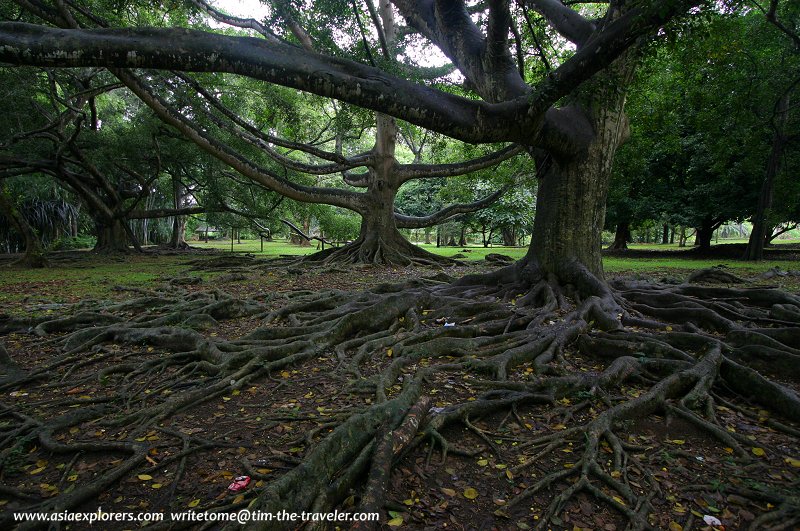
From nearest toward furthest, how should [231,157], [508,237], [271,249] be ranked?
1. [231,157]
2. [271,249]
3. [508,237]

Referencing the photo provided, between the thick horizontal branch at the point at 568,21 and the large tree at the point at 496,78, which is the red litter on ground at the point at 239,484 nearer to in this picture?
the large tree at the point at 496,78

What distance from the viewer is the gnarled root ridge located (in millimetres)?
2527

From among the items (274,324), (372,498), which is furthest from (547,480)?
(274,324)

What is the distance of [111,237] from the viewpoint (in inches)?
810

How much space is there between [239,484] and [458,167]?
1257 cm

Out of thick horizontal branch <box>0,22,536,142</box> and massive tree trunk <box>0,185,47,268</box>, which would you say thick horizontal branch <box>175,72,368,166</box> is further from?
thick horizontal branch <box>0,22,536,142</box>

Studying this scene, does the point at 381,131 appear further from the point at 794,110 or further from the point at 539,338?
the point at 794,110

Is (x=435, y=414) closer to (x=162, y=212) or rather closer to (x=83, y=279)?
(x=83, y=279)

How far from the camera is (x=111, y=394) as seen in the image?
4.07 meters

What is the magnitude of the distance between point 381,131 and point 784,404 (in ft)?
43.3

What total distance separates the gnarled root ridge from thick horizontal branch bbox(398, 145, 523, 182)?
7.80m

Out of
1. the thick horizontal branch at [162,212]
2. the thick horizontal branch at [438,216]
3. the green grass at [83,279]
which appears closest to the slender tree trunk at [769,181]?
the green grass at [83,279]

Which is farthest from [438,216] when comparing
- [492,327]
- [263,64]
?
[263,64]

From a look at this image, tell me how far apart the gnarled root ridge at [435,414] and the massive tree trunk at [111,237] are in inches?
645
